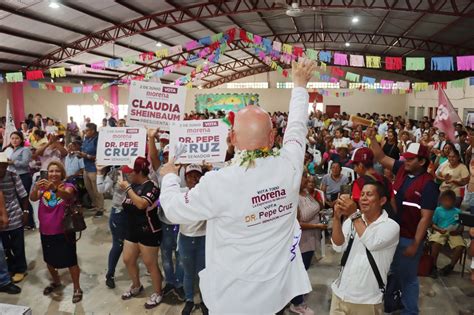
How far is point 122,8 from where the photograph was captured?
11.3 metres

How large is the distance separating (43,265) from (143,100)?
108 inches

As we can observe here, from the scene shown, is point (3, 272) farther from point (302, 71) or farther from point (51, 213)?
point (302, 71)

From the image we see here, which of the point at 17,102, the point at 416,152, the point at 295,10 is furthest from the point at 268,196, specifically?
the point at 17,102

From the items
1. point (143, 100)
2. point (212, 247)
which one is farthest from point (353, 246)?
point (143, 100)

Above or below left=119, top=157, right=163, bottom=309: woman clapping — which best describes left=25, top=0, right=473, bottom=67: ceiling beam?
above

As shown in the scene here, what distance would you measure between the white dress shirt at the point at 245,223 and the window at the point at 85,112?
73.4ft

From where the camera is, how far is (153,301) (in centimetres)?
386

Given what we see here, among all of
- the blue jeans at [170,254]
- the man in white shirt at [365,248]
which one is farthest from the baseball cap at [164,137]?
the man in white shirt at [365,248]

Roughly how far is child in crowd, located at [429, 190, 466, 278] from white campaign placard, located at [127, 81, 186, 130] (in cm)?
343

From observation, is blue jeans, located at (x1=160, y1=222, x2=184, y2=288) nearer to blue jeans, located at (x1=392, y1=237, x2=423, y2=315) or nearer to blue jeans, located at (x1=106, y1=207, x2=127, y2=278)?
blue jeans, located at (x1=106, y1=207, x2=127, y2=278)

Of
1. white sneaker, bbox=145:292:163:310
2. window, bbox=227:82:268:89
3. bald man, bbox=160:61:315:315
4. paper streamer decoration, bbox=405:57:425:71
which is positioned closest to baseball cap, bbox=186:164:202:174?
white sneaker, bbox=145:292:163:310

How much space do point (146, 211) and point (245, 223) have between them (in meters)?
2.33

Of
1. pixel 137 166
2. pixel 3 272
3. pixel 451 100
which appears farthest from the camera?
pixel 451 100

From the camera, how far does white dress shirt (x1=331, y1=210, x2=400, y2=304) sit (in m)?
2.19
